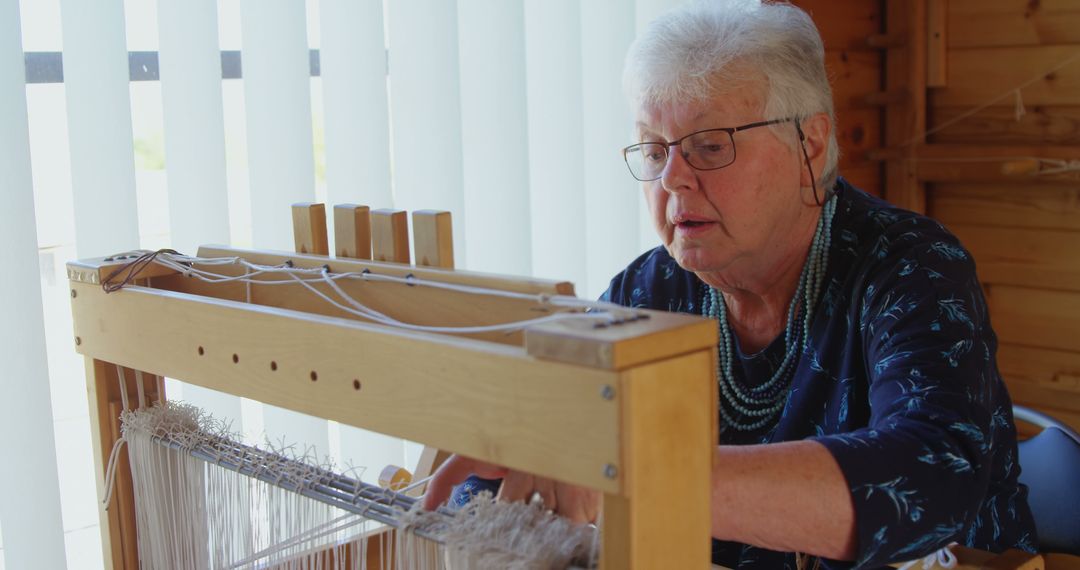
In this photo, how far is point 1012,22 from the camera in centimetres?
284

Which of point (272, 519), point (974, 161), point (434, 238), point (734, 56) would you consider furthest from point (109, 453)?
point (974, 161)

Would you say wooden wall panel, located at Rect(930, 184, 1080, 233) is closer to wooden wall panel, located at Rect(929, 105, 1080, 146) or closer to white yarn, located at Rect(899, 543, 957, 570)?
wooden wall panel, located at Rect(929, 105, 1080, 146)

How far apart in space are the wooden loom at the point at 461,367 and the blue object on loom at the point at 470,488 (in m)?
0.29

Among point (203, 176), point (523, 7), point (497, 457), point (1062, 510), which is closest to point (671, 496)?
point (497, 457)

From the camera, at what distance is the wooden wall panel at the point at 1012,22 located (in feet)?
9.00

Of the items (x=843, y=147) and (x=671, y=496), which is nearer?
(x=671, y=496)

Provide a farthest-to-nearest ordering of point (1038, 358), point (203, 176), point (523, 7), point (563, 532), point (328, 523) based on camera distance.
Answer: point (1038, 358), point (523, 7), point (203, 176), point (328, 523), point (563, 532)

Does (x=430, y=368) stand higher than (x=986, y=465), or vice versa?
(x=430, y=368)

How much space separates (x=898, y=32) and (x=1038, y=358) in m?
0.95

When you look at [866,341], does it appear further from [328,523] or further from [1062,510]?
[328,523]

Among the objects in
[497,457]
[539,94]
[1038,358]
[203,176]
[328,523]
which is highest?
[539,94]

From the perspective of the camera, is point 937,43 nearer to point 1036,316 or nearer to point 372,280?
point 1036,316

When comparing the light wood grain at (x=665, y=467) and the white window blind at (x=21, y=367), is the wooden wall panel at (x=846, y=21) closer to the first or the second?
the white window blind at (x=21, y=367)

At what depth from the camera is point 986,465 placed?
3.24ft
